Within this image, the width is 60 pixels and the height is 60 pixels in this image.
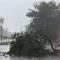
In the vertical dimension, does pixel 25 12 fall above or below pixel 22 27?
above

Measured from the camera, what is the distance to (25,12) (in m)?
2.05

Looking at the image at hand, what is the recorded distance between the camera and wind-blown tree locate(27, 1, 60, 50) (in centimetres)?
192

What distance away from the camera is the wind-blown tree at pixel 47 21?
192cm

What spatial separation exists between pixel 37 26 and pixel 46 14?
0.18 metres

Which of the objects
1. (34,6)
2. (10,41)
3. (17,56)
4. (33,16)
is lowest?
(17,56)

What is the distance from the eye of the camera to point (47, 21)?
6.33ft

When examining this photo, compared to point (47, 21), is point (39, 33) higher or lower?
lower

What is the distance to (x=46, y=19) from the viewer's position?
6.36 ft

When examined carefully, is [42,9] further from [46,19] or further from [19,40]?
[19,40]

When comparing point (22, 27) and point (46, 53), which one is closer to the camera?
point (46, 53)

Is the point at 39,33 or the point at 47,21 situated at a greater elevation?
the point at 47,21

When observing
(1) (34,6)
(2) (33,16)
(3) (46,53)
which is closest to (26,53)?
(3) (46,53)

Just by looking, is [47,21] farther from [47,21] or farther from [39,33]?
[39,33]

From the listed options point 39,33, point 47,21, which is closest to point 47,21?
point 47,21
